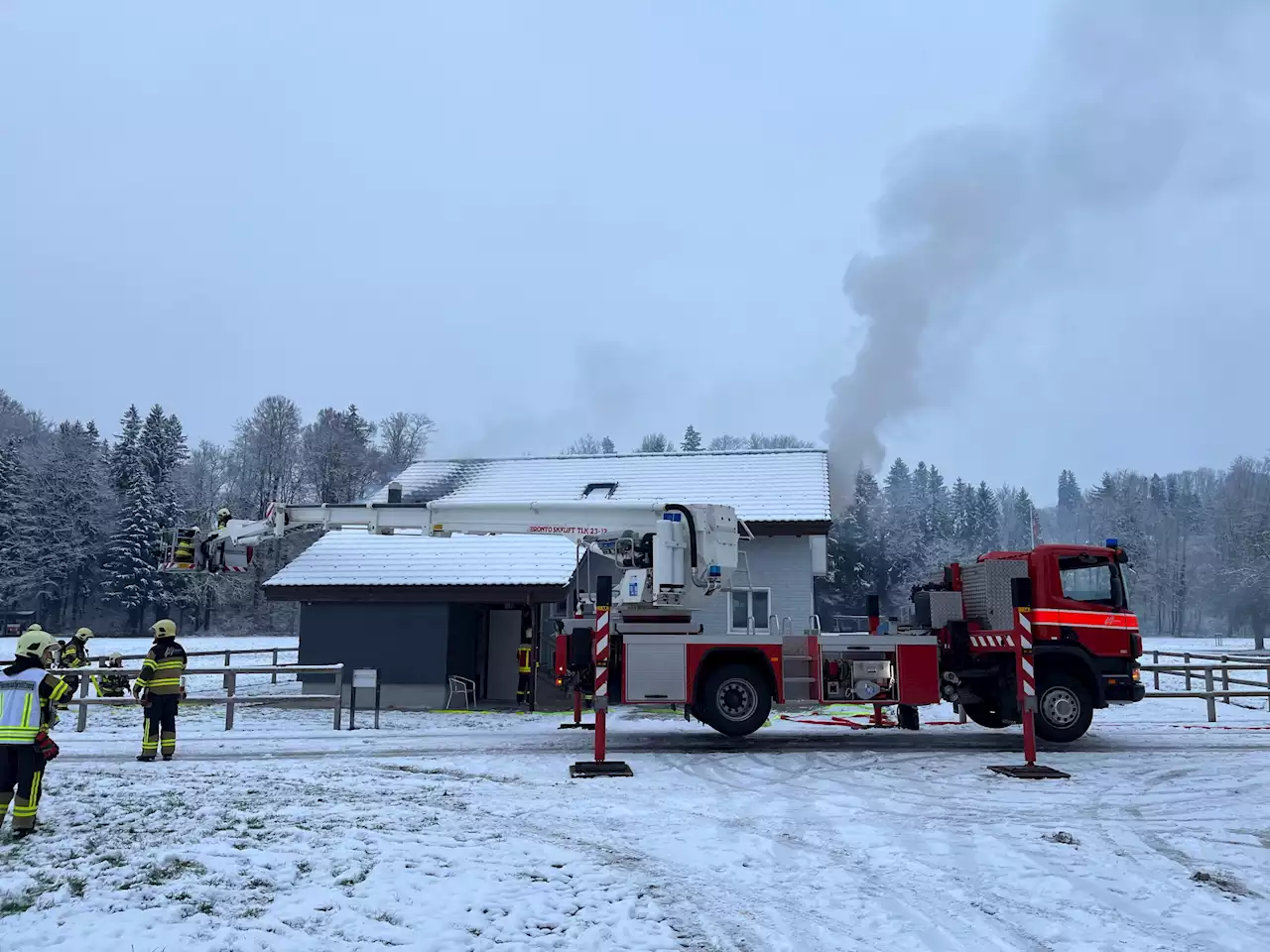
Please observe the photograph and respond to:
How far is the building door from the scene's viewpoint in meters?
22.1

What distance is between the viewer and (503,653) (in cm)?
2217

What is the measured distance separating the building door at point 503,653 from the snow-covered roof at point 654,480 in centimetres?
295

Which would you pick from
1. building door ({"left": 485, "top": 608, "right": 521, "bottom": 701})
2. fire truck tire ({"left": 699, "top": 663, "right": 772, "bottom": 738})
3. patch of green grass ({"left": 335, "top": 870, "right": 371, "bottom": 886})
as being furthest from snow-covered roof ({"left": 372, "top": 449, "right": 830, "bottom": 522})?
patch of green grass ({"left": 335, "top": 870, "right": 371, "bottom": 886})

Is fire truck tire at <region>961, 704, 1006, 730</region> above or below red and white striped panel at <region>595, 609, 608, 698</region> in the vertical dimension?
below

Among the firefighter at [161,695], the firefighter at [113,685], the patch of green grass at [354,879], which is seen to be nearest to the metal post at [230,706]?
the firefighter at [161,695]

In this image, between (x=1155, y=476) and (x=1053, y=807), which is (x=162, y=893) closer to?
(x=1053, y=807)

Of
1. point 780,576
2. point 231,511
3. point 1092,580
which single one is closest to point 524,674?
point 780,576

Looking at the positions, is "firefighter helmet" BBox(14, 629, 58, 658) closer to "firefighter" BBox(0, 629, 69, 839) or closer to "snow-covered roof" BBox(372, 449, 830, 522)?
"firefighter" BBox(0, 629, 69, 839)

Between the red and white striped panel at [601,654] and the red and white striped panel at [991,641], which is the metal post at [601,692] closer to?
the red and white striped panel at [601,654]

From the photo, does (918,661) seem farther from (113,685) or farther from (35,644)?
(113,685)

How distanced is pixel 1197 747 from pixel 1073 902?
28.2ft

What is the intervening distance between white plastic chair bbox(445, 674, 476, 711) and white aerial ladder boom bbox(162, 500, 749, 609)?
4.90m

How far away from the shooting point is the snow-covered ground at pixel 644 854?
5344 millimetres

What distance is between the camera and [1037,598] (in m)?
13.4
